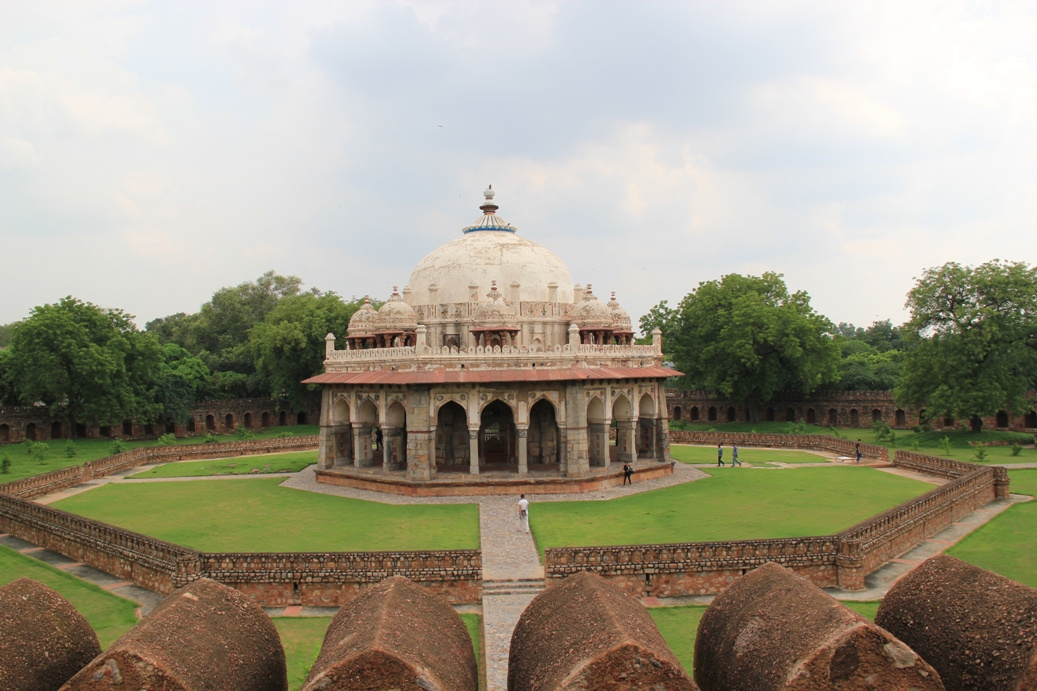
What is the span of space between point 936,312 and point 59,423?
4928 cm

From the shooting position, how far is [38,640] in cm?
967

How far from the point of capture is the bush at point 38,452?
35.8m

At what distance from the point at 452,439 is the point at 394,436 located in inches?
93.7

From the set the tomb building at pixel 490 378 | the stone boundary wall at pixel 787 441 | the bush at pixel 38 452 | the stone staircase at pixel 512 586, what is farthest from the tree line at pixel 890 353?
the bush at pixel 38 452

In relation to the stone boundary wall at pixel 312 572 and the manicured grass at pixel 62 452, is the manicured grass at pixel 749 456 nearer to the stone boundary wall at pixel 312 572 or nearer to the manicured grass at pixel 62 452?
the stone boundary wall at pixel 312 572

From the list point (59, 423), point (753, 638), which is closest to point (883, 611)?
point (753, 638)

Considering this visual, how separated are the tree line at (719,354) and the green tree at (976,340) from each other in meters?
0.06

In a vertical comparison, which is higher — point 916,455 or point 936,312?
point 936,312

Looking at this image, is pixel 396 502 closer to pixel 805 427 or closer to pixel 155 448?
pixel 155 448

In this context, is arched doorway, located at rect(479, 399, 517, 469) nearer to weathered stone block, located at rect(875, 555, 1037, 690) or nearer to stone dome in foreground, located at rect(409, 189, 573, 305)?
stone dome in foreground, located at rect(409, 189, 573, 305)

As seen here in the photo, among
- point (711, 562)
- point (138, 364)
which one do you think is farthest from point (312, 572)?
point (138, 364)

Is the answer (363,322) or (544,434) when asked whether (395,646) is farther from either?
(363,322)

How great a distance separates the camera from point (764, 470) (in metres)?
31.6

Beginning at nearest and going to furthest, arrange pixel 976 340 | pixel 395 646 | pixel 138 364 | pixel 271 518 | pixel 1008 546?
pixel 395 646 < pixel 1008 546 < pixel 271 518 < pixel 976 340 < pixel 138 364
